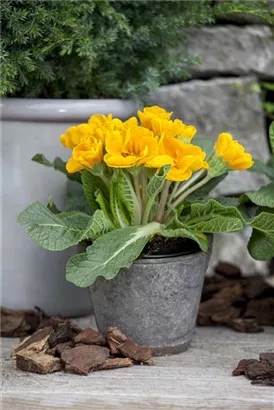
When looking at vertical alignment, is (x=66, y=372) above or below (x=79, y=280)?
below

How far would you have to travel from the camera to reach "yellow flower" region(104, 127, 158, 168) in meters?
1.21

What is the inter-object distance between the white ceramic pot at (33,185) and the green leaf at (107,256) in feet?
1.22

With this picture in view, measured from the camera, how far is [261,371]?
3.82ft

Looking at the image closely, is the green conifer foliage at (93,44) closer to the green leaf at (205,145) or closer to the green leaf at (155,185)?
the green leaf at (205,145)

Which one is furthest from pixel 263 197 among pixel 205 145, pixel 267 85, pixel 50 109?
pixel 267 85

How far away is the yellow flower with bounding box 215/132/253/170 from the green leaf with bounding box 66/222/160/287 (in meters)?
0.22

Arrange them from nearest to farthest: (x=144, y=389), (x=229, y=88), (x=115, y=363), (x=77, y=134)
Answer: (x=144, y=389)
(x=115, y=363)
(x=77, y=134)
(x=229, y=88)

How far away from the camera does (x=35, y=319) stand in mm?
1525

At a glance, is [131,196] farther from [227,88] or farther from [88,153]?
Answer: [227,88]

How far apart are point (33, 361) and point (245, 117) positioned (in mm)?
1015

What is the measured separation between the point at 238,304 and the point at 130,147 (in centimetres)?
61

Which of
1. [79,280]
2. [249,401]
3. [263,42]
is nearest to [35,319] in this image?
[79,280]

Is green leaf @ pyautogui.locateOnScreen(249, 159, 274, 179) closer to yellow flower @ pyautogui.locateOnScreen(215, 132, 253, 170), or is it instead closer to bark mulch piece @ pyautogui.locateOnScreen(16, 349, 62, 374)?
yellow flower @ pyautogui.locateOnScreen(215, 132, 253, 170)

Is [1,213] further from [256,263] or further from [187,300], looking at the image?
[256,263]
